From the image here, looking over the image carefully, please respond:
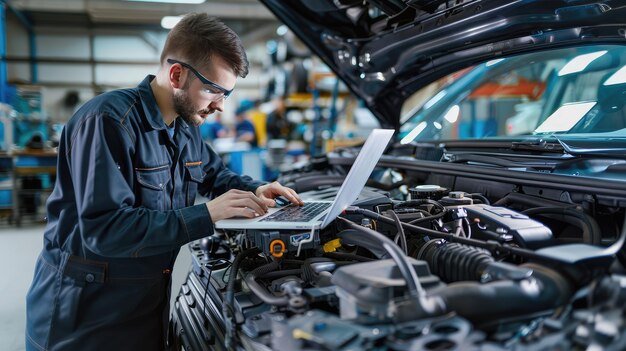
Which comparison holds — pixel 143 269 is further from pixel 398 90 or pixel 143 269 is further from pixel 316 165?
pixel 398 90

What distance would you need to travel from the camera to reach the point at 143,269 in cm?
124

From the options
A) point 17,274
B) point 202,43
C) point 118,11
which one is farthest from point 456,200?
point 118,11

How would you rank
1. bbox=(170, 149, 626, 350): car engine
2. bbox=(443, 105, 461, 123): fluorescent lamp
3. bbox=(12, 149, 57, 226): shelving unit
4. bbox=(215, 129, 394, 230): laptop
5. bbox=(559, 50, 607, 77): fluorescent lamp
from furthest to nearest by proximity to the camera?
1. bbox=(12, 149, 57, 226): shelving unit
2. bbox=(443, 105, 461, 123): fluorescent lamp
3. bbox=(559, 50, 607, 77): fluorescent lamp
4. bbox=(215, 129, 394, 230): laptop
5. bbox=(170, 149, 626, 350): car engine

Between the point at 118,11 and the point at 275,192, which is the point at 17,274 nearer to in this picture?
the point at 275,192

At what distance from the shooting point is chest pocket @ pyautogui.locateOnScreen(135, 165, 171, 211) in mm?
1225

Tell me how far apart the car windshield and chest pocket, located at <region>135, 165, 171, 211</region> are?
1211 millimetres

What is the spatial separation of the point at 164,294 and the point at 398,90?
1448mm

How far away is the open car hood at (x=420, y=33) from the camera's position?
1276mm

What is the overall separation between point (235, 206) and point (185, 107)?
15.2 inches

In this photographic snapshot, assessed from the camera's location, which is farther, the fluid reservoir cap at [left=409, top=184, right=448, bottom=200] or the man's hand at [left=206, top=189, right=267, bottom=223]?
the fluid reservoir cap at [left=409, top=184, right=448, bottom=200]

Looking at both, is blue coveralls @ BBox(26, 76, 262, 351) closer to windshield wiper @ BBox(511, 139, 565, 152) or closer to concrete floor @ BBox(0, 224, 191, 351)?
windshield wiper @ BBox(511, 139, 565, 152)

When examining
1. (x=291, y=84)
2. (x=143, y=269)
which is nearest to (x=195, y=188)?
(x=143, y=269)

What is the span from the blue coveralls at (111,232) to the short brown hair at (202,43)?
17 cm

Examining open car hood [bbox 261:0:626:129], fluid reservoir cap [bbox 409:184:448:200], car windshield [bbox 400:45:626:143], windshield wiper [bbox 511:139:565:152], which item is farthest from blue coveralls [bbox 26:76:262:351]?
car windshield [bbox 400:45:626:143]
